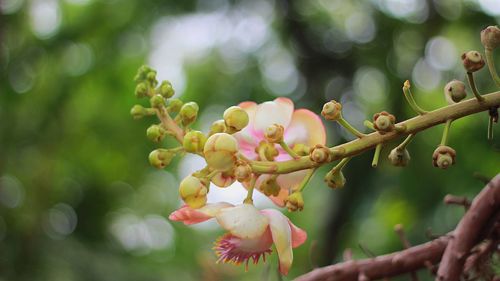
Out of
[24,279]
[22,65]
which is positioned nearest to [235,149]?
[24,279]

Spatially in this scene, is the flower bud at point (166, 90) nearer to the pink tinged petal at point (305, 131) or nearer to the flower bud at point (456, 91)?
the pink tinged petal at point (305, 131)

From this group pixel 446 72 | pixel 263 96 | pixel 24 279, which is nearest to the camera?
pixel 24 279

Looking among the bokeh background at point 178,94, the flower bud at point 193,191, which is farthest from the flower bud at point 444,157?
the bokeh background at point 178,94

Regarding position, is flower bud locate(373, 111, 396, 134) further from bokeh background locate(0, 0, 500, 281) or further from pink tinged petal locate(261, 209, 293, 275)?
bokeh background locate(0, 0, 500, 281)

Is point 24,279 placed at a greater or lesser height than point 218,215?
lesser

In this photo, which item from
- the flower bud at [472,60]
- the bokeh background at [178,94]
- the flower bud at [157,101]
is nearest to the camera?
the flower bud at [472,60]

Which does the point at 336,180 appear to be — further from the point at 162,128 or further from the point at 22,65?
the point at 22,65
